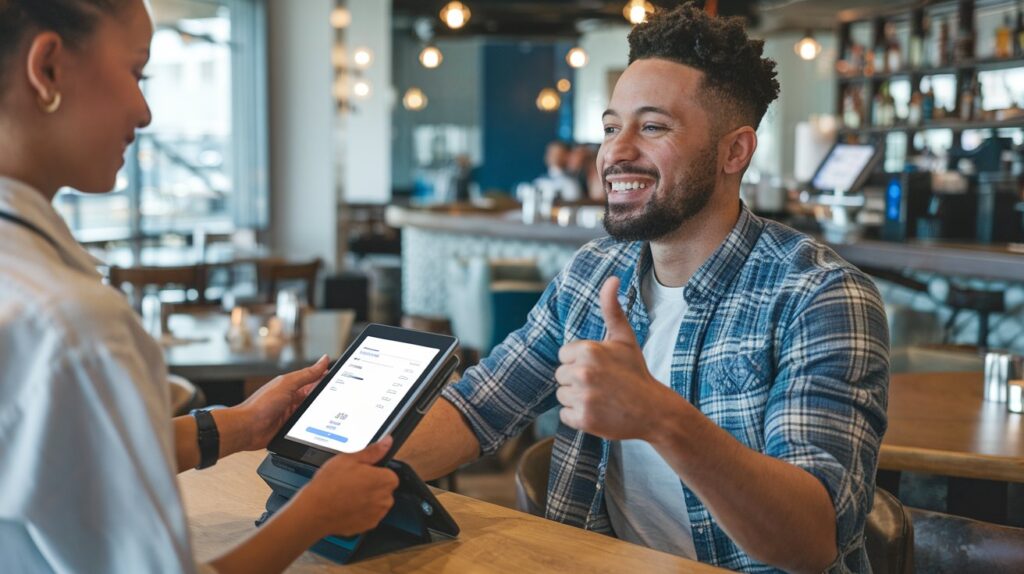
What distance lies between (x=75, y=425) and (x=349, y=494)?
15.3 inches

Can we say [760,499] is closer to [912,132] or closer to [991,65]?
[991,65]

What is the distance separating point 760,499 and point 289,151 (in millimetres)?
8355

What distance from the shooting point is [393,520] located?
1441 millimetres

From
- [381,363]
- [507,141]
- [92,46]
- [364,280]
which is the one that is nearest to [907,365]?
[381,363]

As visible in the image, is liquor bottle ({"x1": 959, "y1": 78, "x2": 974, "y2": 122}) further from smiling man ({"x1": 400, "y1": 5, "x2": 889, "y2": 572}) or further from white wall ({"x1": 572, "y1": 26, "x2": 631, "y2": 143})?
smiling man ({"x1": 400, "y1": 5, "x2": 889, "y2": 572})

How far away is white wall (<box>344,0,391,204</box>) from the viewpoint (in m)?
14.4

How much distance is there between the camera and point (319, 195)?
9.20 m

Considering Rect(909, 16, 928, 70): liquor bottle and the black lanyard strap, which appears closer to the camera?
the black lanyard strap

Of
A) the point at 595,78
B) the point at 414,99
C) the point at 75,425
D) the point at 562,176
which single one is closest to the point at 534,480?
the point at 75,425

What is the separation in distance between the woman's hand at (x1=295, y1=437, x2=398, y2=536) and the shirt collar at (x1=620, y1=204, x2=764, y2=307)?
26.6 inches

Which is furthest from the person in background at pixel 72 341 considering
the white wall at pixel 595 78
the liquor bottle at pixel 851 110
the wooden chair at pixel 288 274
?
the white wall at pixel 595 78

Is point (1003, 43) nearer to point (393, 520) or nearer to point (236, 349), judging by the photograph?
point (236, 349)

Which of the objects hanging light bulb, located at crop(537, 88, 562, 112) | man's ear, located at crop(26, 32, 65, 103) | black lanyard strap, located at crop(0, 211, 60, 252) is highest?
hanging light bulb, located at crop(537, 88, 562, 112)

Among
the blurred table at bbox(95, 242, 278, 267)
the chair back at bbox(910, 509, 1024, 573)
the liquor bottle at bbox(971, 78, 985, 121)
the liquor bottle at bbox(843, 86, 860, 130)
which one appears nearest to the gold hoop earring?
the chair back at bbox(910, 509, 1024, 573)
